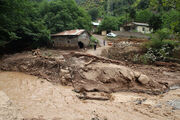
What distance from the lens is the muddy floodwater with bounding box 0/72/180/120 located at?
5207mm

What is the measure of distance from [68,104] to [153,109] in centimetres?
443

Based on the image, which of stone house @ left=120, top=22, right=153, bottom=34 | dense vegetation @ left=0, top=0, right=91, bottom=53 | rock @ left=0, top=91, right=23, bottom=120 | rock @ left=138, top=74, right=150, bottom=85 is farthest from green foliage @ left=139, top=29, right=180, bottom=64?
stone house @ left=120, top=22, right=153, bottom=34

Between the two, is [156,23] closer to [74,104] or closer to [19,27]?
[19,27]

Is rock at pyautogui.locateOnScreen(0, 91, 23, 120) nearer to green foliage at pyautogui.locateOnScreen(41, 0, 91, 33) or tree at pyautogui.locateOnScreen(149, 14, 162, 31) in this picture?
green foliage at pyautogui.locateOnScreen(41, 0, 91, 33)

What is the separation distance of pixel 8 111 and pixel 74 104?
114 inches

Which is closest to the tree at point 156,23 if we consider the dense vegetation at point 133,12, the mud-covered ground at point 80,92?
the dense vegetation at point 133,12

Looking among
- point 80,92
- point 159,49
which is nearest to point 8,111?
point 80,92

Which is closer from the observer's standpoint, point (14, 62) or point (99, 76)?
point (99, 76)

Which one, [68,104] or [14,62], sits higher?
[14,62]

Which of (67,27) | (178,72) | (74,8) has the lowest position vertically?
(178,72)

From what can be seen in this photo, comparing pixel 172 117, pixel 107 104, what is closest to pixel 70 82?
pixel 107 104

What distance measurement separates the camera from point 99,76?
913cm

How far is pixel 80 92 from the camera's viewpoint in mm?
7855

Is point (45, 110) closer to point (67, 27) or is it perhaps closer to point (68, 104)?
point (68, 104)
